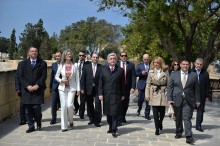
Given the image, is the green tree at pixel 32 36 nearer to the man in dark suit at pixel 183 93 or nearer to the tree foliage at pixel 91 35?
the tree foliage at pixel 91 35

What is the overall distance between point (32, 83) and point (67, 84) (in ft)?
2.59

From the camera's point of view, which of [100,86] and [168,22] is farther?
[168,22]

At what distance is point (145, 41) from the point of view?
98.6 feet

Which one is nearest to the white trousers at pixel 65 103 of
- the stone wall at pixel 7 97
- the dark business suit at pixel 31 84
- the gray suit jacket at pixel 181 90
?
the dark business suit at pixel 31 84

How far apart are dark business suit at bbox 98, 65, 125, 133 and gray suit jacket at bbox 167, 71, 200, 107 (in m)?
1.05

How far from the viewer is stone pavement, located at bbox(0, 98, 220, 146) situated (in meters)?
7.15

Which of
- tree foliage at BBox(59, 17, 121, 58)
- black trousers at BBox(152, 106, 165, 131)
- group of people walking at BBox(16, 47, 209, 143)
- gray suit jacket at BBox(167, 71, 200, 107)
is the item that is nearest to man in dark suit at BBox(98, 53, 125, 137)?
group of people walking at BBox(16, 47, 209, 143)

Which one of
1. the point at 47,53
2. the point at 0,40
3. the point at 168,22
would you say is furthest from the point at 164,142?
the point at 0,40

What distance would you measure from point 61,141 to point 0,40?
97867 millimetres

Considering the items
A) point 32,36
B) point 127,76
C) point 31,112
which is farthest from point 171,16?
point 32,36

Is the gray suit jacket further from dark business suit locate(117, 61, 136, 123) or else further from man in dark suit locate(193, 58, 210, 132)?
dark business suit locate(117, 61, 136, 123)

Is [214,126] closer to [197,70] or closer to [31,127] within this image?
[197,70]

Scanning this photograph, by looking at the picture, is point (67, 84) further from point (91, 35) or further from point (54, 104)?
point (91, 35)

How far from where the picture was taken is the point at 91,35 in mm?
72625
